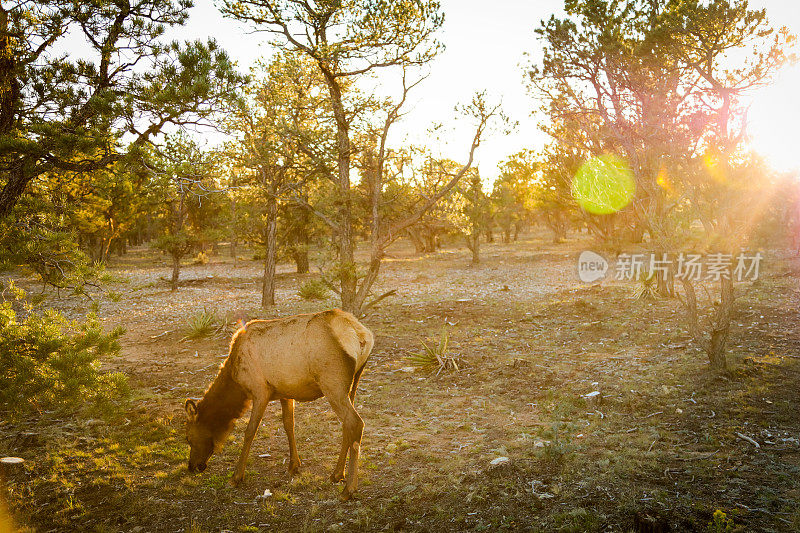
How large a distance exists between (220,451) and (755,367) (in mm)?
10550

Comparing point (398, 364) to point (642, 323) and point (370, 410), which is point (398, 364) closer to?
point (370, 410)

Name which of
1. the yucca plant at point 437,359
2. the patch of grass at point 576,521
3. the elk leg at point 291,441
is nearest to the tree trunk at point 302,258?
the yucca plant at point 437,359

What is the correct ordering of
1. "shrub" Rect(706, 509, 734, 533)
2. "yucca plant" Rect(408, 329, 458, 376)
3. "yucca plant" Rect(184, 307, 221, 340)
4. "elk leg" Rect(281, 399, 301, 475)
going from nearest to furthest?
1. "shrub" Rect(706, 509, 734, 533)
2. "elk leg" Rect(281, 399, 301, 475)
3. "yucca plant" Rect(408, 329, 458, 376)
4. "yucca plant" Rect(184, 307, 221, 340)

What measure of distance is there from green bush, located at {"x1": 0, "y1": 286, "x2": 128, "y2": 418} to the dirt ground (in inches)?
51.6

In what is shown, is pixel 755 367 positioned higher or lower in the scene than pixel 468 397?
higher

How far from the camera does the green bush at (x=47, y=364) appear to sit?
624 cm

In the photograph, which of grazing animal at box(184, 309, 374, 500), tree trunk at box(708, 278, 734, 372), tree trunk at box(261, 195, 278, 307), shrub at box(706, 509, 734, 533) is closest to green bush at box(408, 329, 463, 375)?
grazing animal at box(184, 309, 374, 500)

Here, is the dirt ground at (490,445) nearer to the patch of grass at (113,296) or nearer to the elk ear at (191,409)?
the elk ear at (191,409)

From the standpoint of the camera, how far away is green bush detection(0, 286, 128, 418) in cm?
624

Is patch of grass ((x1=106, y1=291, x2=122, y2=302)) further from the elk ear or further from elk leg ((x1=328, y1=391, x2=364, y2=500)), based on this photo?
Answer: elk leg ((x1=328, y1=391, x2=364, y2=500))

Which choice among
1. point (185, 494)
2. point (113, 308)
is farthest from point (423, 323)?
point (113, 308)

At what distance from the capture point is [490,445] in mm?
8031

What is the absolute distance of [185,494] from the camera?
6746mm

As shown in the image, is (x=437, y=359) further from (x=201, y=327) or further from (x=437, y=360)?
(x=201, y=327)
